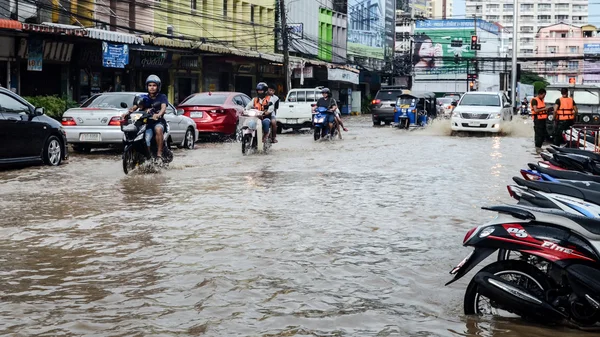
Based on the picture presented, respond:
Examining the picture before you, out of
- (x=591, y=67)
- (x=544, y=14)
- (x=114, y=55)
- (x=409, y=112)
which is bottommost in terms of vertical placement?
(x=409, y=112)

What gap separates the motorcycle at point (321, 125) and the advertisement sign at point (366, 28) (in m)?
49.3

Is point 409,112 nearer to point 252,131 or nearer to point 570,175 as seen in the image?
point 252,131

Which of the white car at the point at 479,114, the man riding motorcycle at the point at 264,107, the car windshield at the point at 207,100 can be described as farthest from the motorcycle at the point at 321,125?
the white car at the point at 479,114

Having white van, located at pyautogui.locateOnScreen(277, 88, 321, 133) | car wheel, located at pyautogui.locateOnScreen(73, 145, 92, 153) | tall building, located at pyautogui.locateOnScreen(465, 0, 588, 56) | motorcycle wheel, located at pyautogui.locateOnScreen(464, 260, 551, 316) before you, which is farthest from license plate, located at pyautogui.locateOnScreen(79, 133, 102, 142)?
tall building, located at pyautogui.locateOnScreen(465, 0, 588, 56)

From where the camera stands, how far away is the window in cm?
1525

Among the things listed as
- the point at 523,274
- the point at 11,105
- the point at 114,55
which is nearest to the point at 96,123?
the point at 11,105

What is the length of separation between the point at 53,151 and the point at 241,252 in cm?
989

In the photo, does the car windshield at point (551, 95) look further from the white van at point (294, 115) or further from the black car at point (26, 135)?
the black car at point (26, 135)

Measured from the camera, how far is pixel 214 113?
82.9 ft

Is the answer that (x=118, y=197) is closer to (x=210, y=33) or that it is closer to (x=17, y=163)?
(x=17, y=163)

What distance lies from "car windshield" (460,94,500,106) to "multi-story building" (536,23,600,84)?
4469 inches

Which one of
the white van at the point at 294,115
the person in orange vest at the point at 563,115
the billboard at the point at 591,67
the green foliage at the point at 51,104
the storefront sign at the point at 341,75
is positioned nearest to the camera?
the person in orange vest at the point at 563,115

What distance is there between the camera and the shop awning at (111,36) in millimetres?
26703

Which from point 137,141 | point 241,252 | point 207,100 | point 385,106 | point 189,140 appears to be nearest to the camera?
point 241,252
